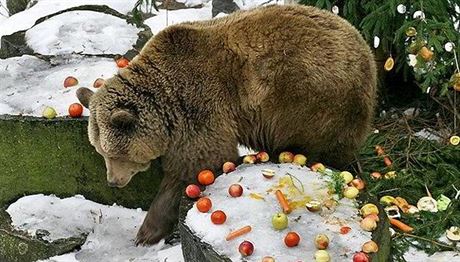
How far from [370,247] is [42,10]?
25.7ft

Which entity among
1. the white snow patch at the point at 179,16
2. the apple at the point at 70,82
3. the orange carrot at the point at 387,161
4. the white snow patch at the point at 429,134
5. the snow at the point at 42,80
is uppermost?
the apple at the point at 70,82

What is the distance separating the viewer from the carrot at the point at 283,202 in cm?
453

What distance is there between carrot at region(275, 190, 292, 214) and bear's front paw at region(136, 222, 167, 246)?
129cm

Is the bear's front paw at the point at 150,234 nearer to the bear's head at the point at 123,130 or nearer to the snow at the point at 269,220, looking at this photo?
the bear's head at the point at 123,130

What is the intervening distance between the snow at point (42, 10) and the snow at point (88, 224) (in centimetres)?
448

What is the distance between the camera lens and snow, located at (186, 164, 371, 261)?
429 centimetres

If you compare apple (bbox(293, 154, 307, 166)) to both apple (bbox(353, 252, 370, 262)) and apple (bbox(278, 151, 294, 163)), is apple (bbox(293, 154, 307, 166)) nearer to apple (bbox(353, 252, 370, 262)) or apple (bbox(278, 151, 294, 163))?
apple (bbox(278, 151, 294, 163))

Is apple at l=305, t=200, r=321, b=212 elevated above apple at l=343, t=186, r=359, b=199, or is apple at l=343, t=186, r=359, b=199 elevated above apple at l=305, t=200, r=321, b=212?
apple at l=305, t=200, r=321, b=212

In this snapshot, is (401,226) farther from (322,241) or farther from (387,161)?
(322,241)

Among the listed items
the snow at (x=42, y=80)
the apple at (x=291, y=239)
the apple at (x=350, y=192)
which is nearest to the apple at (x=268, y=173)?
the apple at (x=350, y=192)

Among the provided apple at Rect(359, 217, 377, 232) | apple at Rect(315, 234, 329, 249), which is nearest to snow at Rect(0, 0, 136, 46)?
apple at Rect(359, 217, 377, 232)

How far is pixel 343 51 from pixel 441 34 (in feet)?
3.78

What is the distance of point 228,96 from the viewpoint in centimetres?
548

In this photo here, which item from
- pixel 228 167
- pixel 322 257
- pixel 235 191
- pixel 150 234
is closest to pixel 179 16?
pixel 150 234
